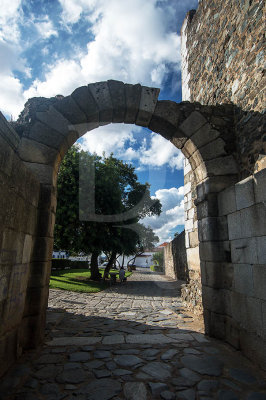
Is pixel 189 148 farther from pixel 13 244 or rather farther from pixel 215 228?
pixel 13 244

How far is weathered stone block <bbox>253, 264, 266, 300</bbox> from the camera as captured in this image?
2627 millimetres

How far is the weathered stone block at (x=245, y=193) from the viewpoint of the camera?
2906 millimetres

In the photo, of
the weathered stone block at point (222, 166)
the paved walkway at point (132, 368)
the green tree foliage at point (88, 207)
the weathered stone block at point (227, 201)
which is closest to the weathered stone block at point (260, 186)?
the weathered stone block at point (227, 201)

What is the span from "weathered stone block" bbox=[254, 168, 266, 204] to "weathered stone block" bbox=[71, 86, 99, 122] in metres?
2.80

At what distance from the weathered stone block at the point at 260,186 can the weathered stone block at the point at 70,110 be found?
9.40ft

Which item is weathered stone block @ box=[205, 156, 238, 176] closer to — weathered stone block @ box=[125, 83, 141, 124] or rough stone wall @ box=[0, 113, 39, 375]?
weathered stone block @ box=[125, 83, 141, 124]

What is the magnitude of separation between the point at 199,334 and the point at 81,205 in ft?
29.7

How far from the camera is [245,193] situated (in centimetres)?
306

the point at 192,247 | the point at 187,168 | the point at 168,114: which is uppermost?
the point at 168,114

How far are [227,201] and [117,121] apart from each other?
2481 millimetres

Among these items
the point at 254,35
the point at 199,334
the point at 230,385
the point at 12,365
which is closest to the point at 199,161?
the point at 254,35

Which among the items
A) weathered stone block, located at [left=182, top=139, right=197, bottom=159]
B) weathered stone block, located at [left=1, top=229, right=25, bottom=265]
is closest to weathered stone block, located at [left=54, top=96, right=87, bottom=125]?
weathered stone block, located at [left=182, top=139, right=197, bottom=159]

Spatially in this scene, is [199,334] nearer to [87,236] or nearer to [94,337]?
[94,337]

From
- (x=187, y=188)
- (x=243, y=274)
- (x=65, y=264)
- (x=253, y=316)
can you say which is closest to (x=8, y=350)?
(x=253, y=316)
